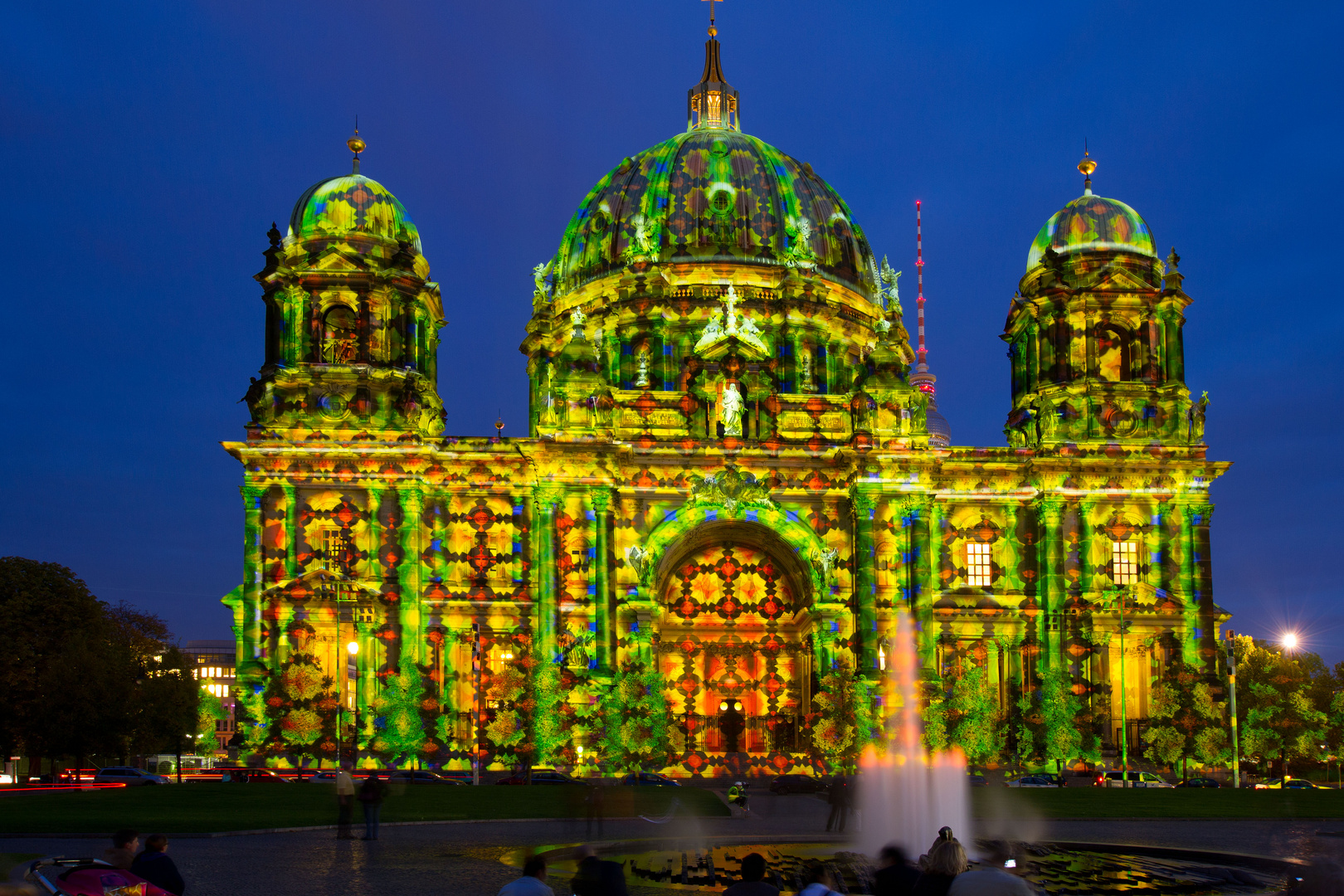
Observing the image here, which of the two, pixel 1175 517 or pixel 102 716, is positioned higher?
pixel 1175 517

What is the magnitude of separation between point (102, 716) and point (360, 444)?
17.6 m

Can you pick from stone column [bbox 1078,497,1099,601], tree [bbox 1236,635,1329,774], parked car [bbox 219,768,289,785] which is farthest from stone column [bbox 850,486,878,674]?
parked car [bbox 219,768,289,785]

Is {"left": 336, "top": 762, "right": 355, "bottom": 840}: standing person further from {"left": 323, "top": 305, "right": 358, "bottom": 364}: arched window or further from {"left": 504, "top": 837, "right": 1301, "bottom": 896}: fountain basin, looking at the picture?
{"left": 323, "top": 305, "right": 358, "bottom": 364}: arched window

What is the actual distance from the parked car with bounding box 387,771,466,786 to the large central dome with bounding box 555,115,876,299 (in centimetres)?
3325

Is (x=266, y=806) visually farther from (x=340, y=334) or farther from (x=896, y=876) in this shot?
(x=340, y=334)

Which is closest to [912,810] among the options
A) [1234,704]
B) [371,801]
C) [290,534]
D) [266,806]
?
[371,801]

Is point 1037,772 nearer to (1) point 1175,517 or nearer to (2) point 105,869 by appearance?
(1) point 1175,517

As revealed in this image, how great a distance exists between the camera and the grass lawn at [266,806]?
36031 mm

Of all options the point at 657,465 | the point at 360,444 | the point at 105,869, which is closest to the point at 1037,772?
the point at 657,465

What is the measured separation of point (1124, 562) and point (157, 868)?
64.3 meters

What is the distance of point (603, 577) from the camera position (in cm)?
7100

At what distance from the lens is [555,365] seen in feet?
263

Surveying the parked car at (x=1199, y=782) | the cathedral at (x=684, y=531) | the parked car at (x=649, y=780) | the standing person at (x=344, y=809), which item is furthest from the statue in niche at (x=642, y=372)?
the standing person at (x=344, y=809)

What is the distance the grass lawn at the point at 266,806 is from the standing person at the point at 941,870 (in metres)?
22.9
